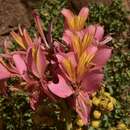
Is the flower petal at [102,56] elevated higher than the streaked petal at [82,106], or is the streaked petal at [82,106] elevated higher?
the flower petal at [102,56]

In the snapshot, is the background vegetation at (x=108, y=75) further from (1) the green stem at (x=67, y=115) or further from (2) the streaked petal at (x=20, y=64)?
(2) the streaked petal at (x=20, y=64)

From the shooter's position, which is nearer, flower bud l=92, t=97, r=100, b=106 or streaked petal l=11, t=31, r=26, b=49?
streaked petal l=11, t=31, r=26, b=49

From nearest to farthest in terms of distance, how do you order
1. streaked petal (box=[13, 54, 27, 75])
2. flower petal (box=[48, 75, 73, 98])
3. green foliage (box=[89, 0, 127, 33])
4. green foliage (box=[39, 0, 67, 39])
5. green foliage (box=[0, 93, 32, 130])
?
flower petal (box=[48, 75, 73, 98])
streaked petal (box=[13, 54, 27, 75])
green foliage (box=[0, 93, 32, 130])
green foliage (box=[39, 0, 67, 39])
green foliage (box=[89, 0, 127, 33])

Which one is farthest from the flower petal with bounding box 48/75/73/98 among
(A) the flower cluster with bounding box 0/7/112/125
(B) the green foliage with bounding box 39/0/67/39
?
(B) the green foliage with bounding box 39/0/67/39

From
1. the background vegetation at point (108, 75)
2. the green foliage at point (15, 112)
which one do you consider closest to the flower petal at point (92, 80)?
the background vegetation at point (108, 75)

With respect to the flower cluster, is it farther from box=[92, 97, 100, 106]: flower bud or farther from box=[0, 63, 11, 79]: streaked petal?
box=[92, 97, 100, 106]: flower bud

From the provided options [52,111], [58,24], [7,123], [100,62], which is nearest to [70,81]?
[100,62]

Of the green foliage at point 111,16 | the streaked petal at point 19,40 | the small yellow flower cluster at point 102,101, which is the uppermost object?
the green foliage at point 111,16

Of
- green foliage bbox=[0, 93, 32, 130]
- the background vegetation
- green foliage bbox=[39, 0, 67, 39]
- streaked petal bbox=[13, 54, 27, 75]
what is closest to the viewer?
streaked petal bbox=[13, 54, 27, 75]
